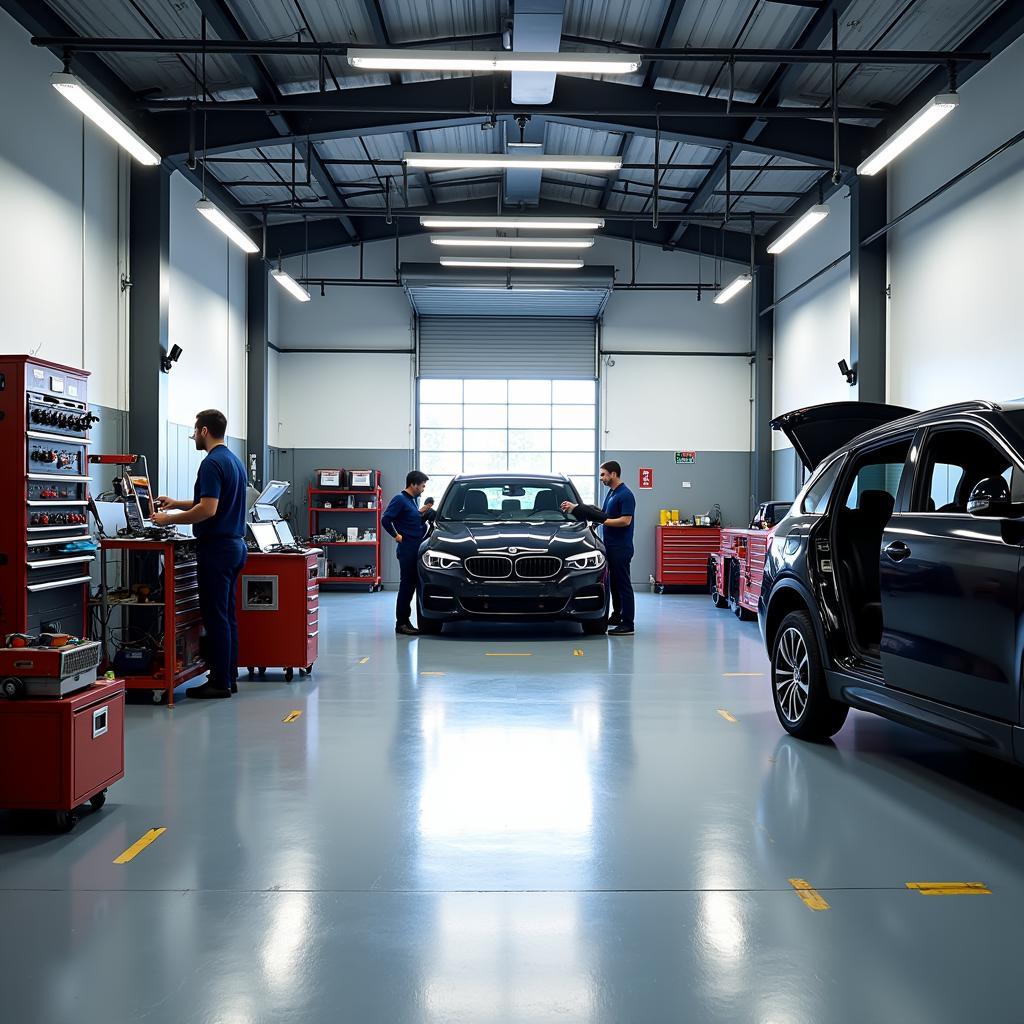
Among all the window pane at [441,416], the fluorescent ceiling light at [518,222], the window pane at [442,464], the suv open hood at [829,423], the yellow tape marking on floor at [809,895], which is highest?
the fluorescent ceiling light at [518,222]

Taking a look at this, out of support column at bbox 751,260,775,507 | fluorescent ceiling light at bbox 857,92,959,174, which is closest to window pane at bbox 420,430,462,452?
support column at bbox 751,260,775,507

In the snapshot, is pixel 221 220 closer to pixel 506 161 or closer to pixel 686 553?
pixel 506 161

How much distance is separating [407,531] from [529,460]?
7072mm

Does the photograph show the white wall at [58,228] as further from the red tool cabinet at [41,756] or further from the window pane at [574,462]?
the window pane at [574,462]


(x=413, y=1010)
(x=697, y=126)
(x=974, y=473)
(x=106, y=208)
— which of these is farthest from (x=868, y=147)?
(x=413, y=1010)

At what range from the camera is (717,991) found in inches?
86.7

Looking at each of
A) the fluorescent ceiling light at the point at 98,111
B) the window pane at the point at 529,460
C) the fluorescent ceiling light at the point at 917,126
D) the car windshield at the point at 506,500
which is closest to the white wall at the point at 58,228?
the fluorescent ceiling light at the point at 98,111

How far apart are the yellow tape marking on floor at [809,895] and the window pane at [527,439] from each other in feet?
42.5

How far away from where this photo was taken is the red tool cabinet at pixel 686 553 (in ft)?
47.2

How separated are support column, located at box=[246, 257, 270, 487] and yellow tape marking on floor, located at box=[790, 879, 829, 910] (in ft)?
40.3

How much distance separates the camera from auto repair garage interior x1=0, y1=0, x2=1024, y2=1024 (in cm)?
256

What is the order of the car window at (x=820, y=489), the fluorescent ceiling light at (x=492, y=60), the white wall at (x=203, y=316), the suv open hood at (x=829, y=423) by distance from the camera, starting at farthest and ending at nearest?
the white wall at (x=203, y=316) < the fluorescent ceiling light at (x=492, y=60) < the suv open hood at (x=829, y=423) < the car window at (x=820, y=489)

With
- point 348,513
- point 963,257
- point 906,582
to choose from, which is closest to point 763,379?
point 963,257

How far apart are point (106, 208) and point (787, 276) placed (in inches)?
386
